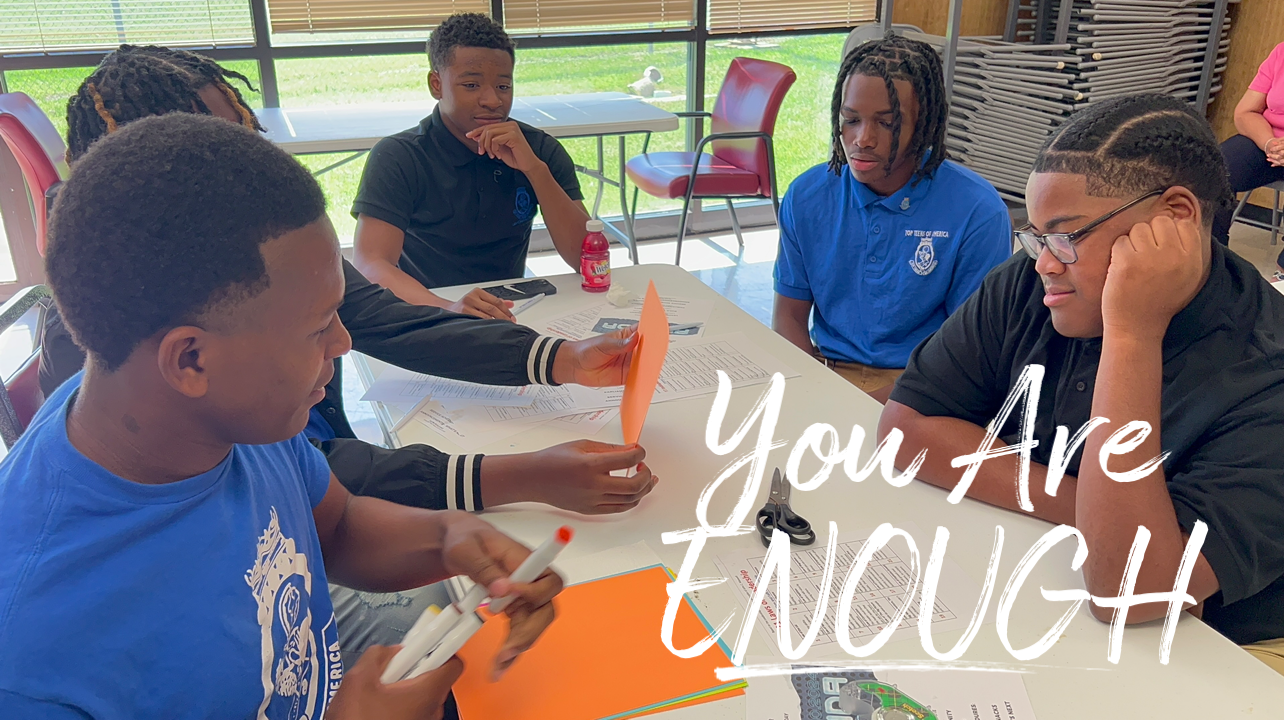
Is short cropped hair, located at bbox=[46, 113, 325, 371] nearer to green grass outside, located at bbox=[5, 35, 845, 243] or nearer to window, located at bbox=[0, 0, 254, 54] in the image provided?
green grass outside, located at bbox=[5, 35, 845, 243]

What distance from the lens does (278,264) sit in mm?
793

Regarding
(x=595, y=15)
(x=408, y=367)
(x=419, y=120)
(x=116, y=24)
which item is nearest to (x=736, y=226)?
(x=595, y=15)

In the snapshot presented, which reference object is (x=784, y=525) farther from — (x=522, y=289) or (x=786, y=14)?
(x=786, y=14)

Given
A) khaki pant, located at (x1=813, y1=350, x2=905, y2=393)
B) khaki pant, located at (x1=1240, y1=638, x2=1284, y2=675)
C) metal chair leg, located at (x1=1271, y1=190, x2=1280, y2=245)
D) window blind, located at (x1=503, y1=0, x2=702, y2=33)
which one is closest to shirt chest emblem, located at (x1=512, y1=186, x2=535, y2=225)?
khaki pant, located at (x1=813, y1=350, x2=905, y2=393)

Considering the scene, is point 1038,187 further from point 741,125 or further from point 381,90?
point 381,90

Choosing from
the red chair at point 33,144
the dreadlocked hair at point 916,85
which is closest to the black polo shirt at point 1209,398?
the dreadlocked hair at point 916,85

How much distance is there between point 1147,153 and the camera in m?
1.19

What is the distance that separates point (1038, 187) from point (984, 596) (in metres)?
0.58

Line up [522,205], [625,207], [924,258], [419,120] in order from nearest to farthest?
[924,258], [522,205], [419,120], [625,207]

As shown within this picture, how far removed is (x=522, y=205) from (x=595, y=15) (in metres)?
2.42

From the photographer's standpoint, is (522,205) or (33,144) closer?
(522,205)

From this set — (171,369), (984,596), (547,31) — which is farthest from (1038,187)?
(547,31)

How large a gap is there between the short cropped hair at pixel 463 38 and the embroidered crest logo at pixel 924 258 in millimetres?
1199

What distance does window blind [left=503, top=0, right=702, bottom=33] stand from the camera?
4.46 m
